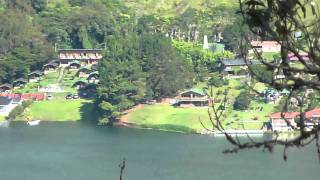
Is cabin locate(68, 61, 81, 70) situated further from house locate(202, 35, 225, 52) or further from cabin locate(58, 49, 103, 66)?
house locate(202, 35, 225, 52)

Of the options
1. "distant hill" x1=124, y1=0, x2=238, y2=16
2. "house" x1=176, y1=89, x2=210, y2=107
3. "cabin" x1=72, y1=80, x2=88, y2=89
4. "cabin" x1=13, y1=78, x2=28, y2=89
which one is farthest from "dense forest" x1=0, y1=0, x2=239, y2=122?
"house" x1=176, y1=89, x2=210, y2=107

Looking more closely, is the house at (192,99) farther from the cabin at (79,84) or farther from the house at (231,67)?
the cabin at (79,84)

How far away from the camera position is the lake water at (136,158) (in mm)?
20562

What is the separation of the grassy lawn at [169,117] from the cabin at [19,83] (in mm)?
7778

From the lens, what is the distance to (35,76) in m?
41.8

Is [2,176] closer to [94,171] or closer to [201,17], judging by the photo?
[94,171]

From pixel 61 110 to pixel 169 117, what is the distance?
5.59 meters

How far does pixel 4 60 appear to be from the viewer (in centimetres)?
4125

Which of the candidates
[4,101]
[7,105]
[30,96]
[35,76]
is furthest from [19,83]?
[7,105]

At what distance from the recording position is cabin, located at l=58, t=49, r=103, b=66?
1706 inches

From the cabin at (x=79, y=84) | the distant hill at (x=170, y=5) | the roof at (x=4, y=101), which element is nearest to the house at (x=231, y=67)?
the cabin at (x=79, y=84)

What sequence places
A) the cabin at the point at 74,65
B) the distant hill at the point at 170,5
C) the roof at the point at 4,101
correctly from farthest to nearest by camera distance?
the distant hill at the point at 170,5
the cabin at the point at 74,65
the roof at the point at 4,101

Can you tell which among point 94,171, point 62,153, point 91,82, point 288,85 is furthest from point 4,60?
point 288,85

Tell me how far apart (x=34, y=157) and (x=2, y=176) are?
3515 mm
